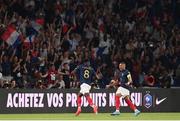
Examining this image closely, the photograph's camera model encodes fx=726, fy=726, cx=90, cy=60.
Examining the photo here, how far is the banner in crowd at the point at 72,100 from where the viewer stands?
88.3 ft

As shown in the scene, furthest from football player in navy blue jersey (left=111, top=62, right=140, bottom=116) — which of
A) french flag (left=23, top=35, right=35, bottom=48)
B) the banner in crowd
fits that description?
french flag (left=23, top=35, right=35, bottom=48)

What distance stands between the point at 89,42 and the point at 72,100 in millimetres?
3720

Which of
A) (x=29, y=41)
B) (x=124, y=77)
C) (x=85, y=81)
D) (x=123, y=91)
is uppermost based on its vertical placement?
(x=29, y=41)

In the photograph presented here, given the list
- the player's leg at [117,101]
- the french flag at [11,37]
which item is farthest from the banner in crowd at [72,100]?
the french flag at [11,37]

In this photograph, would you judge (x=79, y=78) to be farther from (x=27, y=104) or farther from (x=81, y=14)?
(x=81, y=14)

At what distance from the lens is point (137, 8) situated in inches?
Answer: 1313

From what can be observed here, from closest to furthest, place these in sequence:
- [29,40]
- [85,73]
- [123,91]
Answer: [123,91], [85,73], [29,40]

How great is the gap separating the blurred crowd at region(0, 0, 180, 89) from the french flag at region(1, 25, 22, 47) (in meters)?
0.10

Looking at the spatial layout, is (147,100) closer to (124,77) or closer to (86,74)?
(124,77)

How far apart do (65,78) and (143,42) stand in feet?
15.7

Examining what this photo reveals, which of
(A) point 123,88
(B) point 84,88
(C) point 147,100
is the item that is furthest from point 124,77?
(C) point 147,100

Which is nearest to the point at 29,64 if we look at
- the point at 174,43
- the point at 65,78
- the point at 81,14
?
the point at 65,78

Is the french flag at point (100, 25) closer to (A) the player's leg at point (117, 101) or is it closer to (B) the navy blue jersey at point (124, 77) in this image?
(B) the navy blue jersey at point (124, 77)

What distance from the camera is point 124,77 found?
→ 25.4m
